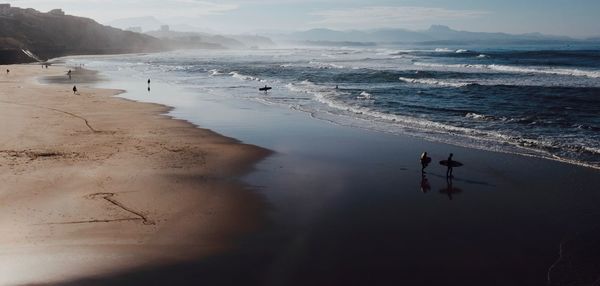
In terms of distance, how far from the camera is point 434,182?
15.6 m

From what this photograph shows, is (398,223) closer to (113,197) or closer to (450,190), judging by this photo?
(450,190)

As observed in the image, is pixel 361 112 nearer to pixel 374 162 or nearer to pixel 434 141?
pixel 434 141

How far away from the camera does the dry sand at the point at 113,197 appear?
10.3m

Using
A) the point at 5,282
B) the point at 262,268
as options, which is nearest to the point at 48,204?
the point at 5,282

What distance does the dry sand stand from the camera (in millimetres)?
10266

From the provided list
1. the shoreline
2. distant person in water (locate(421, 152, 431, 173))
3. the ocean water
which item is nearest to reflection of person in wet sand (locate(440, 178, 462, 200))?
the shoreline

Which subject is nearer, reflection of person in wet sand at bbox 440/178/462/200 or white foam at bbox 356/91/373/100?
reflection of person in wet sand at bbox 440/178/462/200

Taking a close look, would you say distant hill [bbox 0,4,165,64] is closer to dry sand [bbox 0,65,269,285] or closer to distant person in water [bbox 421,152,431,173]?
dry sand [bbox 0,65,269,285]

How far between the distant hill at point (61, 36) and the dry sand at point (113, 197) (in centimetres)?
8503

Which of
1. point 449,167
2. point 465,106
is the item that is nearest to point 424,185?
point 449,167

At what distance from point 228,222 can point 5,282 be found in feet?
15.8

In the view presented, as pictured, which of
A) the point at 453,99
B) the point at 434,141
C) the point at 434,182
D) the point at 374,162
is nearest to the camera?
the point at 434,182

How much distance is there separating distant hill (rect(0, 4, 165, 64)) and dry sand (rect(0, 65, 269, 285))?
85.0m

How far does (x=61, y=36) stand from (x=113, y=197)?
146055 mm
